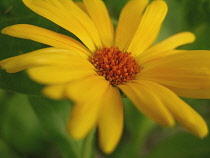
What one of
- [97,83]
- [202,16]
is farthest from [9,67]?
[202,16]

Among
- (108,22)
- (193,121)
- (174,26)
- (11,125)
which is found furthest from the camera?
(174,26)

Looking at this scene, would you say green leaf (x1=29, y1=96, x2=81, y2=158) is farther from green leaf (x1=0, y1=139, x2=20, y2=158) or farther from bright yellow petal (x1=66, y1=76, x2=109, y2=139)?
bright yellow petal (x1=66, y1=76, x2=109, y2=139)

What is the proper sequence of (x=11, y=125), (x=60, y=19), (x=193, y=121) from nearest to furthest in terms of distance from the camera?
(x=193, y=121) → (x=60, y=19) → (x=11, y=125)

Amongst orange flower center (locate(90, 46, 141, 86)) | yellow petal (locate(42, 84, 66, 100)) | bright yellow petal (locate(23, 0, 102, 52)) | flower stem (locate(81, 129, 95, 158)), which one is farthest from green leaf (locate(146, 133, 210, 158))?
yellow petal (locate(42, 84, 66, 100))

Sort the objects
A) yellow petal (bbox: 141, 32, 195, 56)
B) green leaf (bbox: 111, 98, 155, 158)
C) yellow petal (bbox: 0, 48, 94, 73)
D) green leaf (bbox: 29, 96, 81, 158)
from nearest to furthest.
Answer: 1. yellow petal (bbox: 0, 48, 94, 73)
2. yellow petal (bbox: 141, 32, 195, 56)
3. green leaf (bbox: 29, 96, 81, 158)
4. green leaf (bbox: 111, 98, 155, 158)

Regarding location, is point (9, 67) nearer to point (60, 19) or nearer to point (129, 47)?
point (60, 19)

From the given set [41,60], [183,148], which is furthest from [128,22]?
[183,148]
